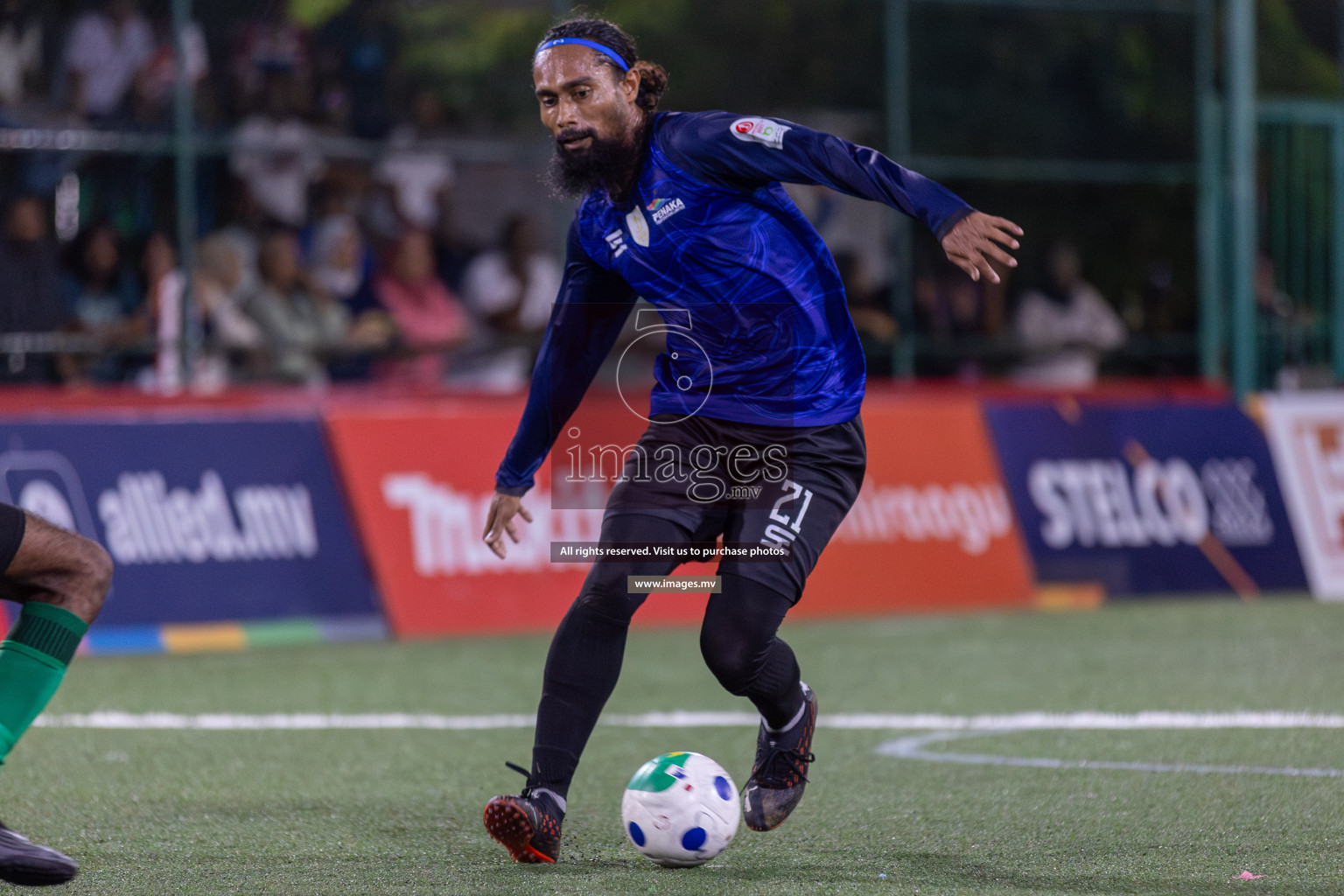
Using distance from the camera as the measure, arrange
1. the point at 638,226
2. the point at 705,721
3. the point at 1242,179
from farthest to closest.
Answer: the point at 1242,179, the point at 705,721, the point at 638,226

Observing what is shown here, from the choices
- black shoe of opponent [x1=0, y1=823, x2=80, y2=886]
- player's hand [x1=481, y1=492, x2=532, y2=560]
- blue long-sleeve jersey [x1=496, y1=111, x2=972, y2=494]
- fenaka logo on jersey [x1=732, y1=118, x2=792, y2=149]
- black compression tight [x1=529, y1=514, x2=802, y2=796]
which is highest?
fenaka logo on jersey [x1=732, y1=118, x2=792, y2=149]

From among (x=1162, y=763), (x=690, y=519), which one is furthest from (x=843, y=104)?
(x=690, y=519)

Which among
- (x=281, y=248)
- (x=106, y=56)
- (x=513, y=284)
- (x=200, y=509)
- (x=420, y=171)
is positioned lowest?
(x=200, y=509)

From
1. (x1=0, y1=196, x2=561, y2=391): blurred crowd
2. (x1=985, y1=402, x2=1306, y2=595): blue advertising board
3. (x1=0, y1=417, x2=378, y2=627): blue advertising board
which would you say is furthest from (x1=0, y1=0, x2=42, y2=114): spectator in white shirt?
(x1=985, y1=402, x2=1306, y2=595): blue advertising board

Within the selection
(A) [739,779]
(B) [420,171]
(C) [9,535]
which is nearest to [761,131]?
(C) [9,535]

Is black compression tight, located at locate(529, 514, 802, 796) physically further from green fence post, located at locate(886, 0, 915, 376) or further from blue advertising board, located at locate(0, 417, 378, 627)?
green fence post, located at locate(886, 0, 915, 376)

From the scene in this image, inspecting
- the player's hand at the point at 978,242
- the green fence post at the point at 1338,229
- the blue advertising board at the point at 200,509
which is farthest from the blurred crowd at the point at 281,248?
the player's hand at the point at 978,242

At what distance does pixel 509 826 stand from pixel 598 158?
177 centimetres

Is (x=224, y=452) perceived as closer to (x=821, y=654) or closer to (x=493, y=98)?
(x=821, y=654)

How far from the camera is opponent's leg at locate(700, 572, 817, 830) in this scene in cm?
485

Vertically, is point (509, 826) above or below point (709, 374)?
below

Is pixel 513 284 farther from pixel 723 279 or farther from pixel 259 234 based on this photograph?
pixel 723 279

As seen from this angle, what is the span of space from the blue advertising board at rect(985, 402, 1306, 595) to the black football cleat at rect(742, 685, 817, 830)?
6787 mm

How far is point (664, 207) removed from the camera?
194 inches
